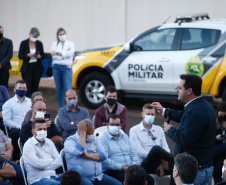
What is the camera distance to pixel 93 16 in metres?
15.7

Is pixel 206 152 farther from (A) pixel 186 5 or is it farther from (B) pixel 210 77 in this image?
(A) pixel 186 5

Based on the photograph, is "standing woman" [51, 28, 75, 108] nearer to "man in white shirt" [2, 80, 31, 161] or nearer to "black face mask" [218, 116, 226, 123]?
"man in white shirt" [2, 80, 31, 161]

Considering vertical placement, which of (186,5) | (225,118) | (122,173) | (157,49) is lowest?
(122,173)

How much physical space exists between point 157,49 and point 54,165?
551 cm

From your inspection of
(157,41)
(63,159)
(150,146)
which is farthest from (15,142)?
(157,41)

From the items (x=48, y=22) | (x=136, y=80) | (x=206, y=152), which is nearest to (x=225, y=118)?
(x=206, y=152)

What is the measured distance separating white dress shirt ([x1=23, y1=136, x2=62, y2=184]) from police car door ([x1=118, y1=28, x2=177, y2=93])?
5.04 meters

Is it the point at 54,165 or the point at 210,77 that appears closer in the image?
the point at 54,165

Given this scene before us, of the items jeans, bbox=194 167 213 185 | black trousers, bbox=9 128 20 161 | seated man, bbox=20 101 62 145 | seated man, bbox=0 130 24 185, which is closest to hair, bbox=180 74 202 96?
jeans, bbox=194 167 213 185

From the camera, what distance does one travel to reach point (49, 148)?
6.89m

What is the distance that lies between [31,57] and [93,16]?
15.9 ft

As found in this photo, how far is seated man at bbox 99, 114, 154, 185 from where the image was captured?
717cm

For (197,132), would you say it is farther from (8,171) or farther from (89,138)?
(8,171)

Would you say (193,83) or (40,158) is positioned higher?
(193,83)
